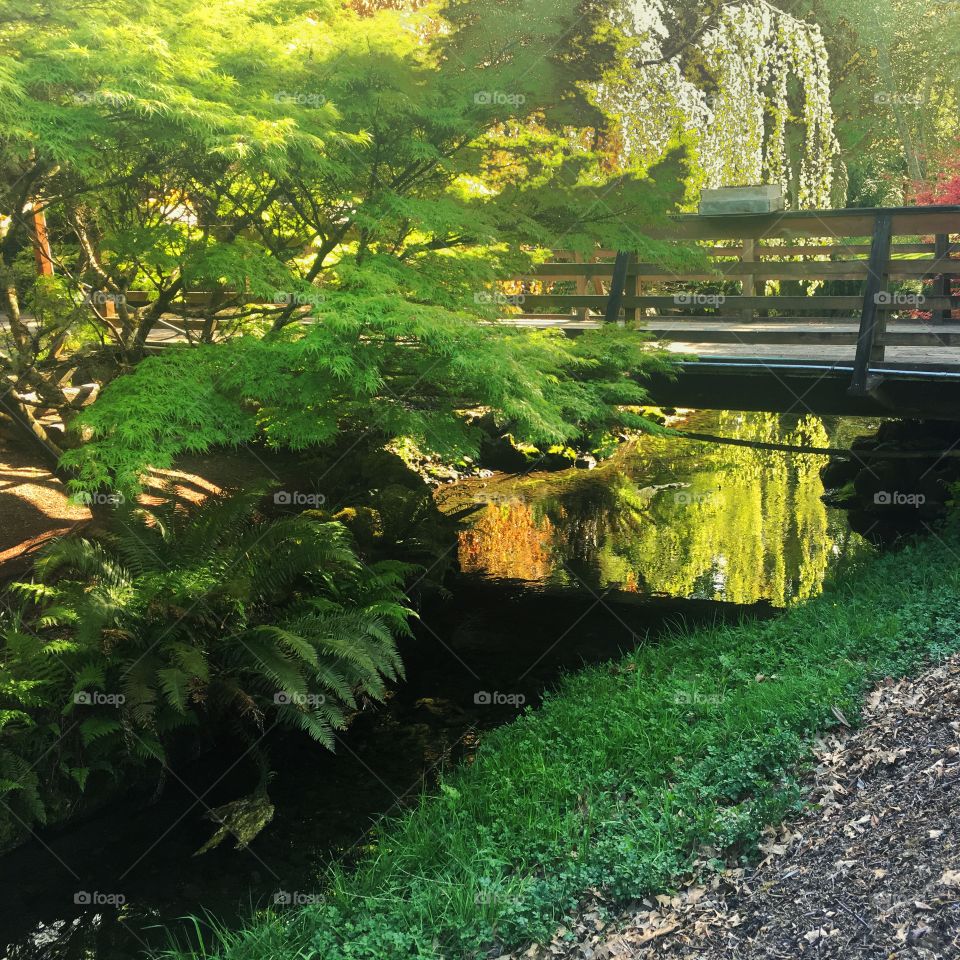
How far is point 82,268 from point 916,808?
875 cm

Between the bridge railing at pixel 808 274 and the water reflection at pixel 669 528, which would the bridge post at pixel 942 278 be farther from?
the water reflection at pixel 669 528

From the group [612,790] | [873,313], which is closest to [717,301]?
[873,313]

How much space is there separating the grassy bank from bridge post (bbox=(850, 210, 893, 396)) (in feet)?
6.92

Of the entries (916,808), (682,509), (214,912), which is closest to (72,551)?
(214,912)

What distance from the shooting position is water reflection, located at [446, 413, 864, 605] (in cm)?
1199

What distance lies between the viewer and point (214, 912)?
602 centimetres

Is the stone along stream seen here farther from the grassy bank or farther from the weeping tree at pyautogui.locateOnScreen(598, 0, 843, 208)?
the weeping tree at pyautogui.locateOnScreen(598, 0, 843, 208)

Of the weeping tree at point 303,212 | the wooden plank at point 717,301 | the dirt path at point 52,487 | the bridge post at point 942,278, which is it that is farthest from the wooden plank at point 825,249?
the dirt path at point 52,487

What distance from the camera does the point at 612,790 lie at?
6215 millimetres

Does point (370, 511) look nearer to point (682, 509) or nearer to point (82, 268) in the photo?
point (82, 268)

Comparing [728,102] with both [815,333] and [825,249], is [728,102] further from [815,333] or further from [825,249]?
[815,333]

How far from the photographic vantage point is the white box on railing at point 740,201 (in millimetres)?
10898

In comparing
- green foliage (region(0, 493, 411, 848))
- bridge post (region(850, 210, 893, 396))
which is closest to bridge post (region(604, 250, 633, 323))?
bridge post (region(850, 210, 893, 396))

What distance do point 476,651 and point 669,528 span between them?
Answer: 16.8ft
